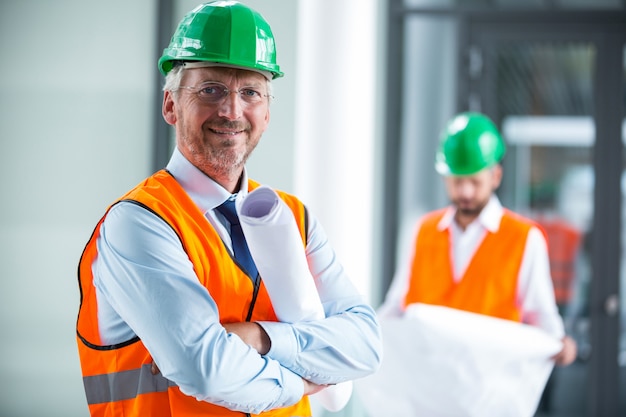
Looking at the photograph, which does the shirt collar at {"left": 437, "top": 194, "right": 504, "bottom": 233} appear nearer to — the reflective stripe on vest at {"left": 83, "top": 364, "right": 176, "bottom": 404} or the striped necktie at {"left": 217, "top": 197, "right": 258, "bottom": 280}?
the striped necktie at {"left": 217, "top": 197, "right": 258, "bottom": 280}

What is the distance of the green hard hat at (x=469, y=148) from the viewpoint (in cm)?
318

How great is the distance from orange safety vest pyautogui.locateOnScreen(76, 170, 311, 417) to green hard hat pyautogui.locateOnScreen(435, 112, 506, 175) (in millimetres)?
1807

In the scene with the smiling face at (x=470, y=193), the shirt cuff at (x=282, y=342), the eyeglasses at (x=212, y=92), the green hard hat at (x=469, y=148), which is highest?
the eyeglasses at (x=212, y=92)

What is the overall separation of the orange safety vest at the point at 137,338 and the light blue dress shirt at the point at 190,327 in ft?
0.08

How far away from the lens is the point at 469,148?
3.19m

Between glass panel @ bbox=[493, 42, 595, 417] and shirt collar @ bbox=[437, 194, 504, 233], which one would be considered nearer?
shirt collar @ bbox=[437, 194, 504, 233]

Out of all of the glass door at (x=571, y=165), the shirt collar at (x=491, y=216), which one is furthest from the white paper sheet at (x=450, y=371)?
the glass door at (x=571, y=165)

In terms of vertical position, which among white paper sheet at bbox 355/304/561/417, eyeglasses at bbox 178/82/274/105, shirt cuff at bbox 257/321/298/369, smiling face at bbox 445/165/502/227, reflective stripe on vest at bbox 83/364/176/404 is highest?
eyeglasses at bbox 178/82/274/105

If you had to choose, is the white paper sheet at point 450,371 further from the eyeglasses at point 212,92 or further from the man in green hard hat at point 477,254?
the eyeglasses at point 212,92

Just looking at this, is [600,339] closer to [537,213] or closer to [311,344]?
[537,213]

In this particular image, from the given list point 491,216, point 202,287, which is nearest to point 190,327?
point 202,287

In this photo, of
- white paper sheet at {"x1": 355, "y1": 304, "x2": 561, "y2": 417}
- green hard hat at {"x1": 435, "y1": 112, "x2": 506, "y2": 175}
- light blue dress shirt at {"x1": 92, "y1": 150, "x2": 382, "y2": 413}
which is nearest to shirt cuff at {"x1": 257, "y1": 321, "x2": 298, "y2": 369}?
light blue dress shirt at {"x1": 92, "y1": 150, "x2": 382, "y2": 413}

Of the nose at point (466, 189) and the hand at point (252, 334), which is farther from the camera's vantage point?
the nose at point (466, 189)

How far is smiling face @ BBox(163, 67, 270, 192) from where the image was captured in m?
1.54
